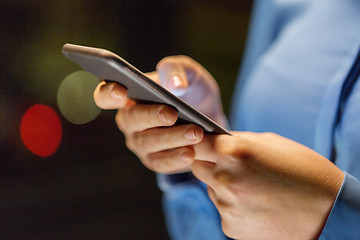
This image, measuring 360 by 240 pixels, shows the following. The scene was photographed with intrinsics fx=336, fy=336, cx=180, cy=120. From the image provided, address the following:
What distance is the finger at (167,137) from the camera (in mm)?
374

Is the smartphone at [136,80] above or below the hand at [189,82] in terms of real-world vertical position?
above

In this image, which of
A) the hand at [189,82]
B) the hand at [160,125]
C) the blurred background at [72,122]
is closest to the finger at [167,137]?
the hand at [160,125]

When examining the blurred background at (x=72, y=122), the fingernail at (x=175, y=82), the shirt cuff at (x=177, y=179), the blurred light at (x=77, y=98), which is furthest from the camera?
the blurred light at (x=77, y=98)

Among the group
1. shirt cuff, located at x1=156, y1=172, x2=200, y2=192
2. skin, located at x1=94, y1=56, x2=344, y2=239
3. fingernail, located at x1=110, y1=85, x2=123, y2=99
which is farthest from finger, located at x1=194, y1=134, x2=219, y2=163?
shirt cuff, located at x1=156, y1=172, x2=200, y2=192

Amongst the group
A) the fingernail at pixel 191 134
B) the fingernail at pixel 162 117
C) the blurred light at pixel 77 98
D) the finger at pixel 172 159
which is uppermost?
the fingernail at pixel 162 117

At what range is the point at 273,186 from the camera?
34cm

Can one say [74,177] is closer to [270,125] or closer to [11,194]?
[11,194]

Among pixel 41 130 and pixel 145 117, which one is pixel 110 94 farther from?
pixel 41 130

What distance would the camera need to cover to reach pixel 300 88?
0.54 metres

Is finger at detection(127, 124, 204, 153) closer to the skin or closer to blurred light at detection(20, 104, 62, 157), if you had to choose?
the skin

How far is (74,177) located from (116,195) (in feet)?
0.69

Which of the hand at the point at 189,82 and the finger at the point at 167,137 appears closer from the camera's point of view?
the finger at the point at 167,137

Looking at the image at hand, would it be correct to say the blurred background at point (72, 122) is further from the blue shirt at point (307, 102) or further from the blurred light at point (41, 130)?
Result: the blue shirt at point (307, 102)

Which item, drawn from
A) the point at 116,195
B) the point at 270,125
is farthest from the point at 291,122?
the point at 116,195
